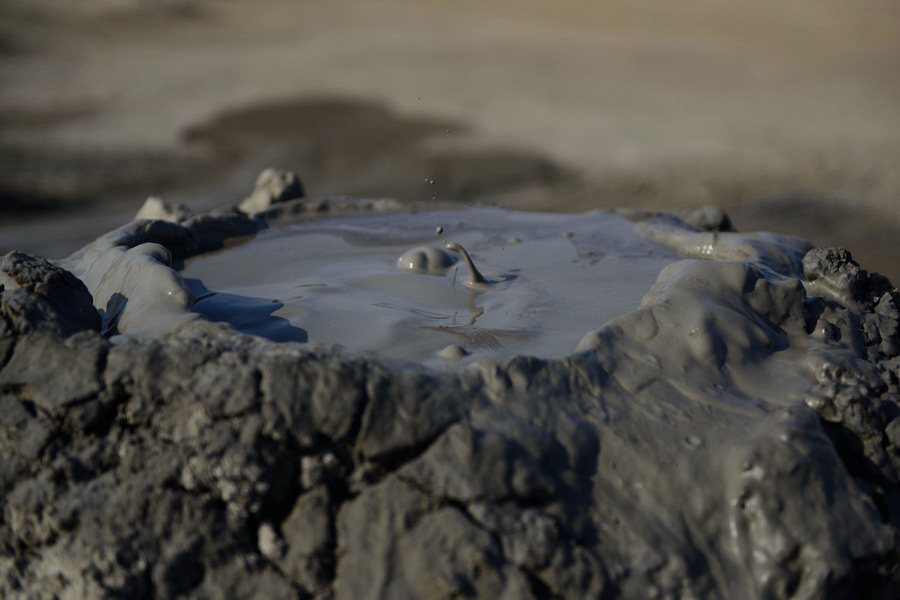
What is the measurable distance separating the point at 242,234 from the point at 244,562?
1.88 meters

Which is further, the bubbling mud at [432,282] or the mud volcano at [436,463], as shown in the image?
the bubbling mud at [432,282]

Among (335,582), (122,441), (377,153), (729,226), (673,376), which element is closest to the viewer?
(335,582)

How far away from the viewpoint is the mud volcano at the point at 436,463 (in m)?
1.62

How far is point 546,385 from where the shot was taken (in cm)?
178

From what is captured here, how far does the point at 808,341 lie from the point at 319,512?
1.15 metres

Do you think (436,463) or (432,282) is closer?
(436,463)

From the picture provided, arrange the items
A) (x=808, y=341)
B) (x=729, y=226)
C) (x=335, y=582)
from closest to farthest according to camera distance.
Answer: (x=335, y=582), (x=808, y=341), (x=729, y=226)

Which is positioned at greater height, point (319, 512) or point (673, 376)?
point (673, 376)

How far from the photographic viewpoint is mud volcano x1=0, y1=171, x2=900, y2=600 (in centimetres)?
162

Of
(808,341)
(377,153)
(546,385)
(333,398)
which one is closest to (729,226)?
(808,341)

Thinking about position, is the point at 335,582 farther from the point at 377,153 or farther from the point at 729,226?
the point at 377,153

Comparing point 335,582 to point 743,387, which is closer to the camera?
point 335,582

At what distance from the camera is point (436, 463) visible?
64.1 inches

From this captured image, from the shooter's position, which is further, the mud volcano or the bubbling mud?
the bubbling mud
